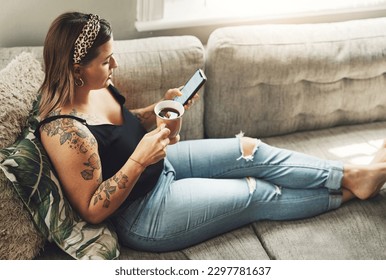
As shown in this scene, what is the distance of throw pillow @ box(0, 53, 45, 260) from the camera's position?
1215 millimetres

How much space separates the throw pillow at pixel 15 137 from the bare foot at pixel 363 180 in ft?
3.00

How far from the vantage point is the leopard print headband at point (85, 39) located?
1234 millimetres

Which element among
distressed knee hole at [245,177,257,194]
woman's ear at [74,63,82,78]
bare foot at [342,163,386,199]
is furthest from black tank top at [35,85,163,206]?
bare foot at [342,163,386,199]

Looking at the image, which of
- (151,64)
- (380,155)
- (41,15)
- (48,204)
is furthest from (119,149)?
(380,155)

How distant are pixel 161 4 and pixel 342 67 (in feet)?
2.20

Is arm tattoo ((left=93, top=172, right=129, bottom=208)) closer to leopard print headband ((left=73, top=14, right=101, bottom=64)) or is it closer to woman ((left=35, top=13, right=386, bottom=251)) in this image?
woman ((left=35, top=13, right=386, bottom=251))

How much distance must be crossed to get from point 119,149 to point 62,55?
28 centimetres

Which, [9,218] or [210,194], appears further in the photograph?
[210,194]

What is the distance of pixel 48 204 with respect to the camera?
1253 mm

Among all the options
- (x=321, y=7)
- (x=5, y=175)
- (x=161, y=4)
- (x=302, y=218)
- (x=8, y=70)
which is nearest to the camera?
(x=5, y=175)

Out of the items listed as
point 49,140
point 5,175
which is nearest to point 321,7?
point 49,140
